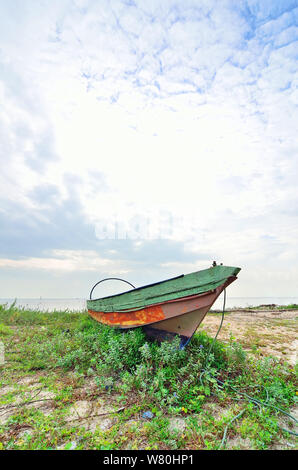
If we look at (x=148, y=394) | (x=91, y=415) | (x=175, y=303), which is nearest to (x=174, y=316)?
(x=175, y=303)

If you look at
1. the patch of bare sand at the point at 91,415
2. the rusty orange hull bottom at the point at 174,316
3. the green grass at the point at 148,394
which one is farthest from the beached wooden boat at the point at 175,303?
the patch of bare sand at the point at 91,415

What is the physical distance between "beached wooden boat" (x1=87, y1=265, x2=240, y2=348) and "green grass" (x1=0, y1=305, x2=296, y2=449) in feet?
1.29

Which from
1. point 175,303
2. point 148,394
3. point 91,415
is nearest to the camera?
point 91,415

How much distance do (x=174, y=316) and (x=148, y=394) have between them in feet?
5.13

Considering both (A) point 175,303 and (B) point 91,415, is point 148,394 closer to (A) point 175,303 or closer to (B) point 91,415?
(B) point 91,415

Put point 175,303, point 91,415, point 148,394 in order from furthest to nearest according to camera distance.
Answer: point 175,303, point 148,394, point 91,415

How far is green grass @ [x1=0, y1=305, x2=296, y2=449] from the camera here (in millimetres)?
2604

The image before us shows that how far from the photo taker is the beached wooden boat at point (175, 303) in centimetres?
423

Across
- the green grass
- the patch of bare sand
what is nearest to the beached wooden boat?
the green grass

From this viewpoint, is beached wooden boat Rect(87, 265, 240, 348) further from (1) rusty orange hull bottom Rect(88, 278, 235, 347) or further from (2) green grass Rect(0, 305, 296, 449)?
(2) green grass Rect(0, 305, 296, 449)

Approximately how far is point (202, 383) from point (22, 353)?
15.3 feet

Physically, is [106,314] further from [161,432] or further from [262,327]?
[262,327]

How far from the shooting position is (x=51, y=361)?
5.27 meters

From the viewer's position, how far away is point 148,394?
3.50 meters
